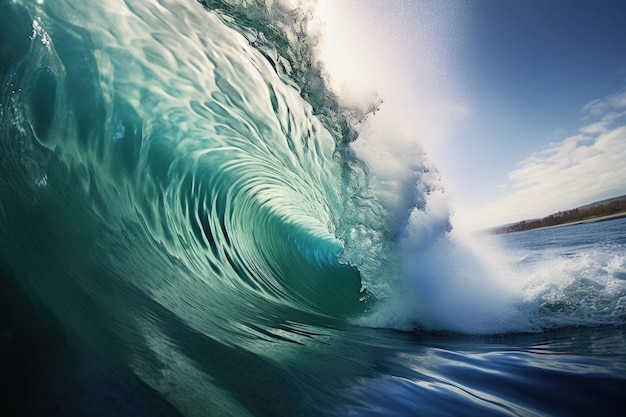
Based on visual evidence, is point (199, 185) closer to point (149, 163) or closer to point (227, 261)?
point (149, 163)

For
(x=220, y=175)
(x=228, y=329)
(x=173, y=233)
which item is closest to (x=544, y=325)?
(x=228, y=329)

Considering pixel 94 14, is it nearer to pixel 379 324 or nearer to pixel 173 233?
pixel 173 233

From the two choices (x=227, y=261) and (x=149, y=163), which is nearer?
(x=149, y=163)

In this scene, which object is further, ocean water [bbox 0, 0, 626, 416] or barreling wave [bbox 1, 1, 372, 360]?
barreling wave [bbox 1, 1, 372, 360]

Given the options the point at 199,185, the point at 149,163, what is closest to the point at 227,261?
the point at 199,185

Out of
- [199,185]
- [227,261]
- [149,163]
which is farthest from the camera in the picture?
[199,185]

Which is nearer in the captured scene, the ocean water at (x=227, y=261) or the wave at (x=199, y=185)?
the ocean water at (x=227, y=261)

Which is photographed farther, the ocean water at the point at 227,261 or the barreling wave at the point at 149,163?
the barreling wave at the point at 149,163

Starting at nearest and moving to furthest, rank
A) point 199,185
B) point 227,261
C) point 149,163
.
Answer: point 149,163
point 227,261
point 199,185
